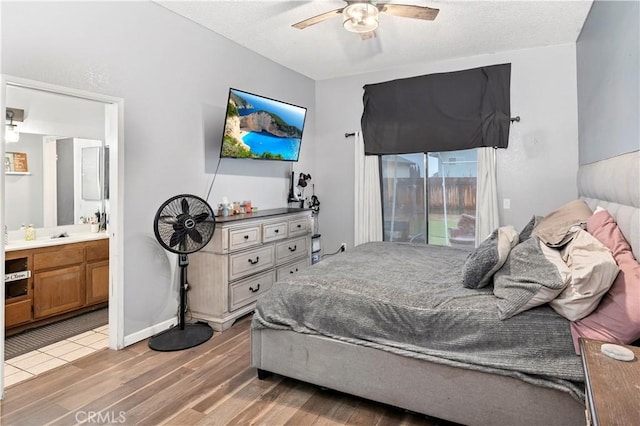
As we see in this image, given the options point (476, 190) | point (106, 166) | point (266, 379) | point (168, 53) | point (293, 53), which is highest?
point (293, 53)

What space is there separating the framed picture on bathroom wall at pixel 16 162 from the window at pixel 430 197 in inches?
158

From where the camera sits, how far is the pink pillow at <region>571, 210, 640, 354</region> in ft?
4.75

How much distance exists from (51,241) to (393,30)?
3.86 meters

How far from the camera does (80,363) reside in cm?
269

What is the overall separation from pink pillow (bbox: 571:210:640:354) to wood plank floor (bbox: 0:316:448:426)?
2.98 feet

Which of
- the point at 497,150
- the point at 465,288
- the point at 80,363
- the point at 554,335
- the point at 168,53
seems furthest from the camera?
the point at 497,150

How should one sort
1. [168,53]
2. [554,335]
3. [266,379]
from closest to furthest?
[554,335], [266,379], [168,53]

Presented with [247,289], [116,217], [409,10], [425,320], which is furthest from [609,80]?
[116,217]

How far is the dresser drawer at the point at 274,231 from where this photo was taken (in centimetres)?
376

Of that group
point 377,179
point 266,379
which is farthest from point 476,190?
point 266,379

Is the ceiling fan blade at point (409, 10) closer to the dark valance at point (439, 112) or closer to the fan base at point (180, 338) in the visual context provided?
the dark valance at point (439, 112)

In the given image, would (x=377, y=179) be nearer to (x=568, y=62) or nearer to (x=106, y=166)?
(x=568, y=62)

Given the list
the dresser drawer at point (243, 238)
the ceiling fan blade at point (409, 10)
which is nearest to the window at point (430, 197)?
the dresser drawer at point (243, 238)

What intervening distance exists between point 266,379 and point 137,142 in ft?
6.91
